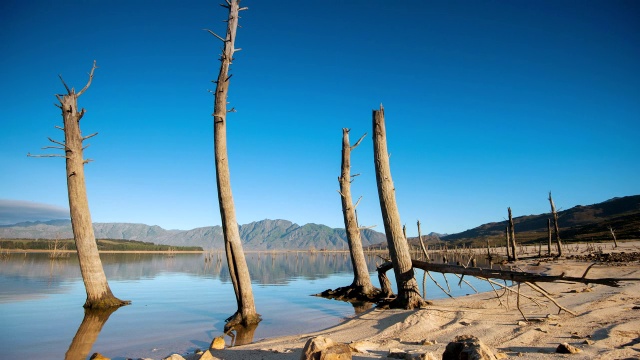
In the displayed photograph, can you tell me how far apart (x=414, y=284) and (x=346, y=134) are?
24.4 ft

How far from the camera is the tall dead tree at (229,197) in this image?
7.84 m

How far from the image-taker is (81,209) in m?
10.0

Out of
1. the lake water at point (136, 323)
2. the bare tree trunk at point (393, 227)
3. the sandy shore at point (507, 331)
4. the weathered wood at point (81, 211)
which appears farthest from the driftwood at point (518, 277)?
the weathered wood at point (81, 211)

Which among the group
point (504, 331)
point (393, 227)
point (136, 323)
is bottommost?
point (136, 323)

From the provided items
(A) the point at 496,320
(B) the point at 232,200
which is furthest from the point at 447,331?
(B) the point at 232,200

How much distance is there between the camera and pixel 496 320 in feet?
20.3

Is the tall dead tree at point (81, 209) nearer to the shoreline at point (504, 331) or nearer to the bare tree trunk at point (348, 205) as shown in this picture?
the shoreline at point (504, 331)

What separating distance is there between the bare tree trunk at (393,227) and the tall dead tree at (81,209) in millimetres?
7960

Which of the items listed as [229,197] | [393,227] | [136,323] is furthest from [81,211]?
[393,227]

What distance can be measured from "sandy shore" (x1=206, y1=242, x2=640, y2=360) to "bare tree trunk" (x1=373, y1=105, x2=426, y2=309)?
636 mm

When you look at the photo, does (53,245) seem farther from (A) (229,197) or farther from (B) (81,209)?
(A) (229,197)

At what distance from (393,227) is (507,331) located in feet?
13.6

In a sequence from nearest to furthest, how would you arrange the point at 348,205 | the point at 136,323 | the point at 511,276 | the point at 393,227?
the point at 511,276 → the point at 136,323 → the point at 393,227 → the point at 348,205

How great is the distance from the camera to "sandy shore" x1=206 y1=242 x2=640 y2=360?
3957 millimetres
